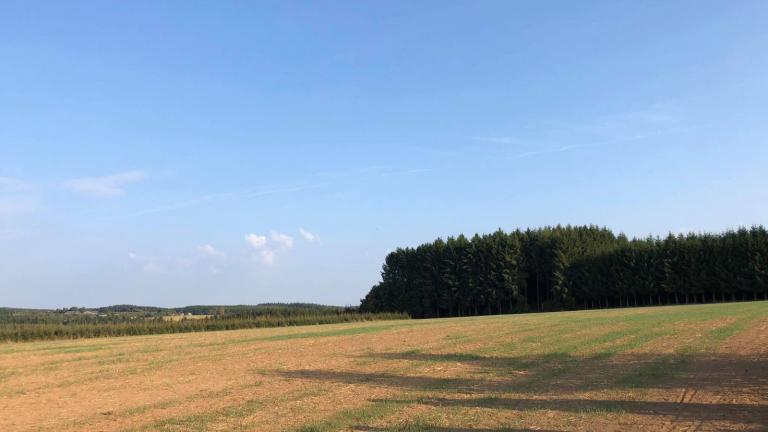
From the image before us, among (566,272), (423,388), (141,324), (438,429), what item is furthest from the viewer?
(566,272)

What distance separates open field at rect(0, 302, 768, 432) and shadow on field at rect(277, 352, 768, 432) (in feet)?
0.13

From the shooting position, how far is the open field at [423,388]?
1173 centimetres

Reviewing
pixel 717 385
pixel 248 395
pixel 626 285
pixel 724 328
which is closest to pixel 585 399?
pixel 717 385

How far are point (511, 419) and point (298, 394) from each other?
626 cm

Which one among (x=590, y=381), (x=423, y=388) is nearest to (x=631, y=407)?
(x=590, y=381)

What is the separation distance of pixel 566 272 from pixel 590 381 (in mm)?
94722

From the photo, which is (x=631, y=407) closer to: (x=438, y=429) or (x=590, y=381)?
(x=590, y=381)

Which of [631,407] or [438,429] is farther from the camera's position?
[631,407]

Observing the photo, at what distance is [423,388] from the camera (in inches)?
623

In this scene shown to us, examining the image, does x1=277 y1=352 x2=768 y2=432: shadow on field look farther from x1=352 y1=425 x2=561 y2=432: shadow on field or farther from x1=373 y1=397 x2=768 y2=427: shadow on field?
x1=352 y1=425 x2=561 y2=432: shadow on field

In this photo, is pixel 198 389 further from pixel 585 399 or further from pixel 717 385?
pixel 717 385

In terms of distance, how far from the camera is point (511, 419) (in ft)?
37.6

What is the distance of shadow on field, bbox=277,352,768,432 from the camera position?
1227cm

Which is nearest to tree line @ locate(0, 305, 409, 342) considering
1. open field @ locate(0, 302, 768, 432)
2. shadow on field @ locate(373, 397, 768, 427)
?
open field @ locate(0, 302, 768, 432)
